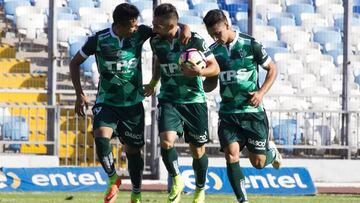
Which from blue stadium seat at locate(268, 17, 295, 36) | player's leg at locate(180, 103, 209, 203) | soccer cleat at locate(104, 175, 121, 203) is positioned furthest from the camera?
blue stadium seat at locate(268, 17, 295, 36)

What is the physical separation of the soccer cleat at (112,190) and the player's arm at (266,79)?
6.14 ft

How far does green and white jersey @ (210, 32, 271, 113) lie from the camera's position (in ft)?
42.6

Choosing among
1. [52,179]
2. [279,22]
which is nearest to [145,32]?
[52,179]

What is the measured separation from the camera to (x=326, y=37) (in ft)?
74.7

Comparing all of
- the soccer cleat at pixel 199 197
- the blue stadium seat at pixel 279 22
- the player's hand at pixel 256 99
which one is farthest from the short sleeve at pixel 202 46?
the blue stadium seat at pixel 279 22

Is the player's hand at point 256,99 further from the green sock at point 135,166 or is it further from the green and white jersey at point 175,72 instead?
the green sock at point 135,166

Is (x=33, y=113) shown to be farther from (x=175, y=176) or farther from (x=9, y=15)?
(x=175, y=176)

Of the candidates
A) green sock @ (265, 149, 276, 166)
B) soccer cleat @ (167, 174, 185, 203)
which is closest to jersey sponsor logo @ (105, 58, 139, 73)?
soccer cleat @ (167, 174, 185, 203)

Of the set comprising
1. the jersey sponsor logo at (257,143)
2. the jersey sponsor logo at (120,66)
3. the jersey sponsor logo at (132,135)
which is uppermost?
the jersey sponsor logo at (120,66)

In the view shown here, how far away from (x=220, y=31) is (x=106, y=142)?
6.14 feet

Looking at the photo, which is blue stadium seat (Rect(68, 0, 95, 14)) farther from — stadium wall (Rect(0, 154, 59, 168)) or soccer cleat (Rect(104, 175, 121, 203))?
soccer cleat (Rect(104, 175, 121, 203))

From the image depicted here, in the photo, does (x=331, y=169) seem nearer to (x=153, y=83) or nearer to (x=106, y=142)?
(x=153, y=83)

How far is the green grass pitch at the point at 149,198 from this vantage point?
15.6m

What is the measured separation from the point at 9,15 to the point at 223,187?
5.72 m
